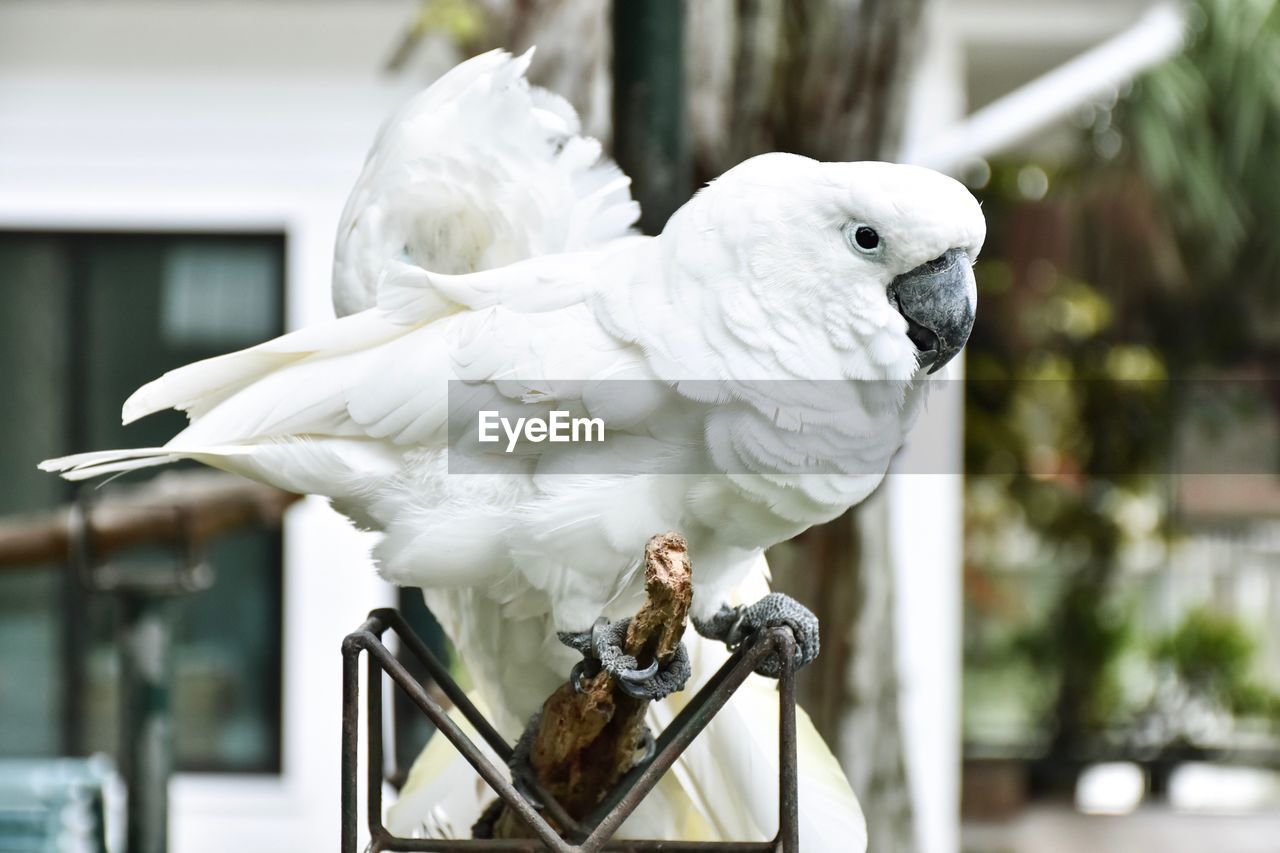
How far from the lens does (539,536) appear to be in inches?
33.6

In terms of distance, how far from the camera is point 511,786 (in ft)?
2.74

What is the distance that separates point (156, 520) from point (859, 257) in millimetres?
1192

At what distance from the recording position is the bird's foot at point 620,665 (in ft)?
2.79

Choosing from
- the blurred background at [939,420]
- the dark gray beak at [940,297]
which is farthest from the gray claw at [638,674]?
the blurred background at [939,420]

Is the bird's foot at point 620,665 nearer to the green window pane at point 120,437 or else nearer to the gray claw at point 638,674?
the gray claw at point 638,674

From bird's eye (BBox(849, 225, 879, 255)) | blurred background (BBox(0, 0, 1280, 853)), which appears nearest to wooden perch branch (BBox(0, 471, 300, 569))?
blurred background (BBox(0, 0, 1280, 853))

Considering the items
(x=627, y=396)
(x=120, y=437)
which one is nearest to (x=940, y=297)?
(x=627, y=396)

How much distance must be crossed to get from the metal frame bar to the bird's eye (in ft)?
0.84

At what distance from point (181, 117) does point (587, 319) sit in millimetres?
2560

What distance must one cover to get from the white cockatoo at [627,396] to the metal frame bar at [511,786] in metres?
0.04

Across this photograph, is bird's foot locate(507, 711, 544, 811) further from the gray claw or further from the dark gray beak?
the dark gray beak

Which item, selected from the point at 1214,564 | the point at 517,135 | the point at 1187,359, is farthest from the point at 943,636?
the point at 517,135

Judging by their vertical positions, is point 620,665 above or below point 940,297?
below

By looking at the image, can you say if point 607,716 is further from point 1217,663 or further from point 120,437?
point 1217,663
